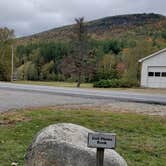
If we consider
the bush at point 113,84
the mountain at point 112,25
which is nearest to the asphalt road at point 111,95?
the bush at point 113,84

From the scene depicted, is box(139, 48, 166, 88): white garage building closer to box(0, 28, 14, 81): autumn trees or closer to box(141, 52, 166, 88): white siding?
box(141, 52, 166, 88): white siding

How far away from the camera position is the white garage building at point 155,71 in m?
37.0

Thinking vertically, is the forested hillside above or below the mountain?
below

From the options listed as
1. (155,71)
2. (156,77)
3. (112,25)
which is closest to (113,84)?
(156,77)

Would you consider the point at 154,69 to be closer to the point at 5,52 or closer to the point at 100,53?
the point at 5,52

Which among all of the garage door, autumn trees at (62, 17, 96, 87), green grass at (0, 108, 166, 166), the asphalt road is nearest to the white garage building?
the garage door

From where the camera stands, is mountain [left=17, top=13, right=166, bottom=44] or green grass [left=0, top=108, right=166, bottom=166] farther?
mountain [left=17, top=13, right=166, bottom=44]

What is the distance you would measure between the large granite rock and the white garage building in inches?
1296

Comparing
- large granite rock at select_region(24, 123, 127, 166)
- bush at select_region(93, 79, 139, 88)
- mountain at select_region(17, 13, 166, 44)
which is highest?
mountain at select_region(17, 13, 166, 44)

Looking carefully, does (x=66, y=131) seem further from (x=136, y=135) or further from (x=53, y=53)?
(x=53, y=53)

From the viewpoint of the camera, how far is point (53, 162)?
4.46 meters

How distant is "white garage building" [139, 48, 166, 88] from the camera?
Answer: 121 ft

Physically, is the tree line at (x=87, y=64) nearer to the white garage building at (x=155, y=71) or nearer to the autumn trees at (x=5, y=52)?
the autumn trees at (x=5, y=52)

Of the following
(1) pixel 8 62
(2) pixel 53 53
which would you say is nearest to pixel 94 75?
(1) pixel 8 62
